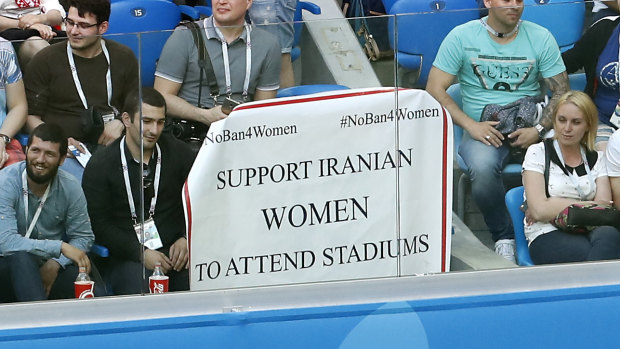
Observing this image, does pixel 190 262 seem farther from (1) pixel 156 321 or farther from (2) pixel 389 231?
(2) pixel 389 231

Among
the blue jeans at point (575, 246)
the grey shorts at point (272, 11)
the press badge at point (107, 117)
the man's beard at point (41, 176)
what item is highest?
the grey shorts at point (272, 11)

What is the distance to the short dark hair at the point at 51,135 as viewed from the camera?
4781 millimetres

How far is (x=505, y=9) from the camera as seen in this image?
17.0 feet

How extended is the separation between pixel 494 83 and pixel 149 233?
1.57 metres

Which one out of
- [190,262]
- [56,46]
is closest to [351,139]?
[190,262]

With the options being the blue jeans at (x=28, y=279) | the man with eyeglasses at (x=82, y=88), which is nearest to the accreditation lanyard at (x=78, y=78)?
the man with eyeglasses at (x=82, y=88)

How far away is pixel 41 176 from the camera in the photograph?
4.81 m

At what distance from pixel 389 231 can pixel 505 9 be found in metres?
1.09

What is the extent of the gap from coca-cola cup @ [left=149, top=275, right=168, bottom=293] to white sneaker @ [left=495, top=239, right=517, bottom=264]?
4.61ft

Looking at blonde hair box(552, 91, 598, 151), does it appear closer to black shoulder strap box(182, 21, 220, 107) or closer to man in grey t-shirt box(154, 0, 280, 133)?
man in grey t-shirt box(154, 0, 280, 133)

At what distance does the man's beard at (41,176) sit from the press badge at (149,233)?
0.39 meters

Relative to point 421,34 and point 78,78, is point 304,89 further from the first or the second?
point 78,78

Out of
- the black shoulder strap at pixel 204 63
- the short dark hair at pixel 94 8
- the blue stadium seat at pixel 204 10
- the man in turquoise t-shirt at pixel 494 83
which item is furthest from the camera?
the blue stadium seat at pixel 204 10

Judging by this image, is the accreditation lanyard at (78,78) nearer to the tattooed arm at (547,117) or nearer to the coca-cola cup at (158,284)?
the coca-cola cup at (158,284)
